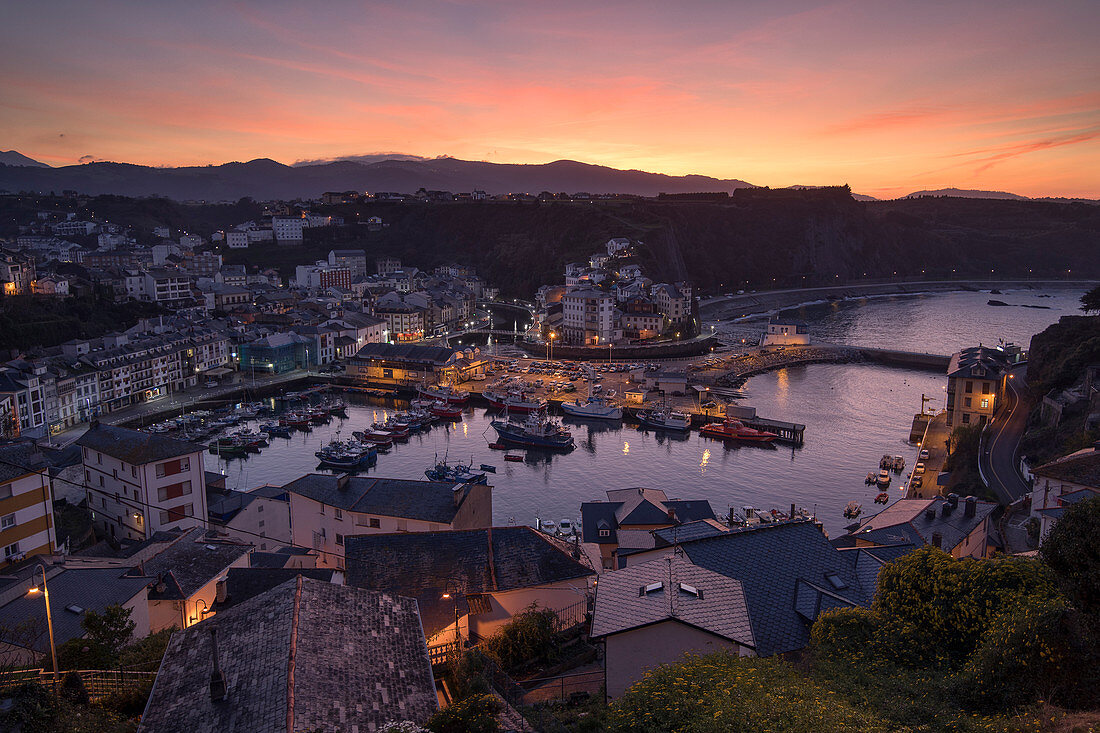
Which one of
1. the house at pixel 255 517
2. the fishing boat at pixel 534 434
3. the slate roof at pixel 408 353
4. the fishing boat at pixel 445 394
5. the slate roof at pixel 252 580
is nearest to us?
the slate roof at pixel 252 580

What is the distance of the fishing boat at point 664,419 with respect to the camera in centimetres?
1994

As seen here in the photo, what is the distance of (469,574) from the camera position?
614 centimetres

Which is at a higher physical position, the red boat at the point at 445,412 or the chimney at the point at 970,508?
the chimney at the point at 970,508

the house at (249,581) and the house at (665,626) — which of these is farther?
the house at (249,581)

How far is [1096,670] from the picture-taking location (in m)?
3.36

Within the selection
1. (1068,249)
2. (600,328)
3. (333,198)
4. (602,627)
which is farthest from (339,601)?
(1068,249)

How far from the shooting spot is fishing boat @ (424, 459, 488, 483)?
48.6 feet

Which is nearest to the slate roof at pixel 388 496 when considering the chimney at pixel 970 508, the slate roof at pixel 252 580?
the slate roof at pixel 252 580

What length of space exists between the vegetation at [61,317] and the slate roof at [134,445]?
16.1 meters

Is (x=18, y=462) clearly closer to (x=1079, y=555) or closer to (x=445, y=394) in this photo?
A: (x=1079, y=555)

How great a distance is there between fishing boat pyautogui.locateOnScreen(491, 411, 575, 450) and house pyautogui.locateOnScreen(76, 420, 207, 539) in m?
9.19

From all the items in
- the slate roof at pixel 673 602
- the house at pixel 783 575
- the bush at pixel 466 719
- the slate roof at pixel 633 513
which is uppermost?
the bush at pixel 466 719

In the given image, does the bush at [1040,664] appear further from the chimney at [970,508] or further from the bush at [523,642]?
the chimney at [970,508]

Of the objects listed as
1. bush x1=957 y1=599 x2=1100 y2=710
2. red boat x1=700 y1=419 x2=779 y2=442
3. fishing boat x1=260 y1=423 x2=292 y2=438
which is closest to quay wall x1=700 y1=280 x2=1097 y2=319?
red boat x1=700 y1=419 x2=779 y2=442
